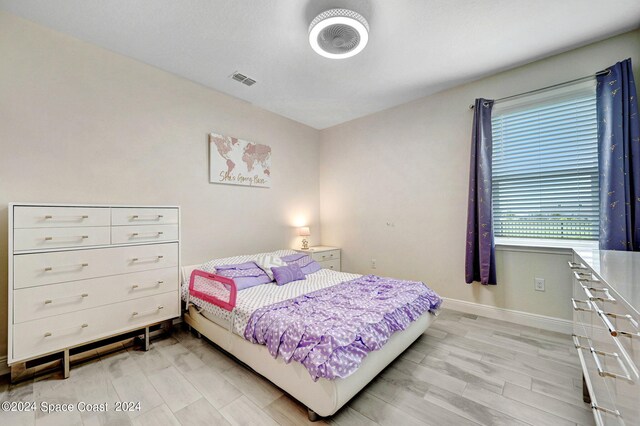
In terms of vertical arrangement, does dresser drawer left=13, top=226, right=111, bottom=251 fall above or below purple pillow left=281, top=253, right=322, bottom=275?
above

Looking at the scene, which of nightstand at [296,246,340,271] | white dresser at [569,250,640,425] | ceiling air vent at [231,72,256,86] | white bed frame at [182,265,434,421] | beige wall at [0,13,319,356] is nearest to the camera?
white dresser at [569,250,640,425]

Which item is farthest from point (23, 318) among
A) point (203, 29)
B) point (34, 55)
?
point (203, 29)

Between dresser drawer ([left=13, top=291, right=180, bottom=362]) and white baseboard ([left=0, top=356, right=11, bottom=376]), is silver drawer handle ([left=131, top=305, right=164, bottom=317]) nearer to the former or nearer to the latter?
dresser drawer ([left=13, top=291, right=180, bottom=362])

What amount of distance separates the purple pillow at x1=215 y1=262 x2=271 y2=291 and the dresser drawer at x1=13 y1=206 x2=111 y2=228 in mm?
1034

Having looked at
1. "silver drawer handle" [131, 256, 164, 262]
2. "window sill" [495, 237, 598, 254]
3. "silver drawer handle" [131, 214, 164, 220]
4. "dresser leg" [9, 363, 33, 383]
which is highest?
"silver drawer handle" [131, 214, 164, 220]

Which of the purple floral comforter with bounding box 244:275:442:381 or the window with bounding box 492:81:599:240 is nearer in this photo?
the purple floral comforter with bounding box 244:275:442:381

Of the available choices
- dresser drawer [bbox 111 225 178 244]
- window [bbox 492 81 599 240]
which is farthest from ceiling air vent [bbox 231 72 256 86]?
window [bbox 492 81 599 240]

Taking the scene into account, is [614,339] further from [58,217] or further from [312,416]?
[58,217]

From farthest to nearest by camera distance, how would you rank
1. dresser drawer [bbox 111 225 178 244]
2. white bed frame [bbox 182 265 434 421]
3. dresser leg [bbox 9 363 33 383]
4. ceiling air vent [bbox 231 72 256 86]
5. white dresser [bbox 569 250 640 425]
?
ceiling air vent [bbox 231 72 256 86] < dresser drawer [bbox 111 225 178 244] < dresser leg [bbox 9 363 33 383] < white bed frame [bbox 182 265 434 421] < white dresser [bbox 569 250 640 425]

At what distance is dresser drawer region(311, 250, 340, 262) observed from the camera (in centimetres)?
382

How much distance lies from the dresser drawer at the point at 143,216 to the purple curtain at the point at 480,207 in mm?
2993

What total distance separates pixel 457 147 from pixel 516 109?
2.08 ft

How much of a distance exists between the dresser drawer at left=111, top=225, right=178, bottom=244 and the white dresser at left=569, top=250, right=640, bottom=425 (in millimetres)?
2745

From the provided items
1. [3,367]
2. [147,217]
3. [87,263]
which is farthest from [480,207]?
[3,367]
